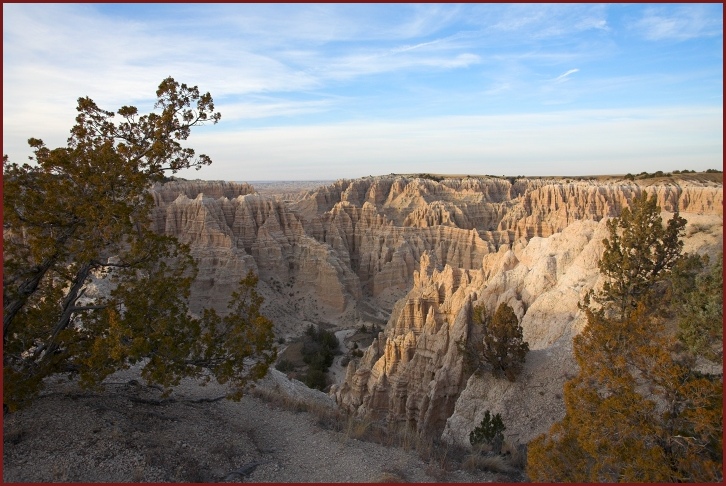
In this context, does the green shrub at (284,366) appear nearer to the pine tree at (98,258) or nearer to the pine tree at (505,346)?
the pine tree at (505,346)

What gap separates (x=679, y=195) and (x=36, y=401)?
7747 cm

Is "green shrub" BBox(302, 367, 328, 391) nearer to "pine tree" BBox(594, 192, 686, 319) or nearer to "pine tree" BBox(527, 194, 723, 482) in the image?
"pine tree" BBox(594, 192, 686, 319)

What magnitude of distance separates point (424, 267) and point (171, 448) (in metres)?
30.1

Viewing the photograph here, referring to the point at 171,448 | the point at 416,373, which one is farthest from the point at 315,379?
the point at 171,448

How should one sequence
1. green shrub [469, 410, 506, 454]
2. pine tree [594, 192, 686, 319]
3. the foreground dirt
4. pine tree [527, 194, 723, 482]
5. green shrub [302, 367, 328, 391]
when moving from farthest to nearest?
green shrub [302, 367, 328, 391] < pine tree [594, 192, 686, 319] < green shrub [469, 410, 506, 454] < the foreground dirt < pine tree [527, 194, 723, 482]

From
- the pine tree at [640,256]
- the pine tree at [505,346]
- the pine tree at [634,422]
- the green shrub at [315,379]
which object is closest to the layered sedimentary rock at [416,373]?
the pine tree at [505,346]

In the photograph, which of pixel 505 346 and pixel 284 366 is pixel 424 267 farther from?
pixel 505 346

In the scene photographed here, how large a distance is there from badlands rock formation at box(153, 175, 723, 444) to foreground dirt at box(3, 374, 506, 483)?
3883 millimetres

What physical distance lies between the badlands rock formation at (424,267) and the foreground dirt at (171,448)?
3883 millimetres

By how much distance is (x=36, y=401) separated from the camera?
10109 mm

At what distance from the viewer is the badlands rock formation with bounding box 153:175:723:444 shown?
1848 centimetres

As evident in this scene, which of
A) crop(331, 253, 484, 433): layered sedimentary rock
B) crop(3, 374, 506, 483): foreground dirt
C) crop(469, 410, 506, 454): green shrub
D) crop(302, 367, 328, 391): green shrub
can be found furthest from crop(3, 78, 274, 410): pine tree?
crop(302, 367, 328, 391): green shrub

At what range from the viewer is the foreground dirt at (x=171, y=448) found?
8.38m

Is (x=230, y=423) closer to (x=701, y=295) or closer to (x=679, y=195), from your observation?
(x=701, y=295)
